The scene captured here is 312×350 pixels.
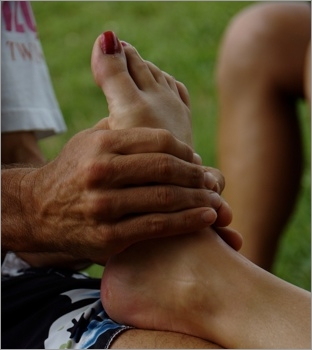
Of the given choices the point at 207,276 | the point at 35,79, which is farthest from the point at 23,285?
the point at 35,79

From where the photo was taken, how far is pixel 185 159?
3.21 ft

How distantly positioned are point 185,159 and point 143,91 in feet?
0.53

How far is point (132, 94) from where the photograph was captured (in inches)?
41.8

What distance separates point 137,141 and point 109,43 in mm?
182

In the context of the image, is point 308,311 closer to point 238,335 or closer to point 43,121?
point 238,335

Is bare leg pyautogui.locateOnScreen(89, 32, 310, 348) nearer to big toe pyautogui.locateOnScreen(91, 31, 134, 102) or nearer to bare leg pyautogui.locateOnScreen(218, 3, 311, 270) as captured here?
big toe pyautogui.locateOnScreen(91, 31, 134, 102)

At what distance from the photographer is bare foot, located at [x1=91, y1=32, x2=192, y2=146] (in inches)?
41.1

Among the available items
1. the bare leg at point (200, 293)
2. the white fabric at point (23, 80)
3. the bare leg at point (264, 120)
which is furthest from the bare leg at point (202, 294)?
the bare leg at point (264, 120)

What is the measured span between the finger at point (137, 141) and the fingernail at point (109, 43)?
153 mm

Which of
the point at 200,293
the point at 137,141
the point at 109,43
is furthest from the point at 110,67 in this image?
the point at 200,293

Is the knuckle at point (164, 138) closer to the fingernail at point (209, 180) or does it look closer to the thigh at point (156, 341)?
the fingernail at point (209, 180)

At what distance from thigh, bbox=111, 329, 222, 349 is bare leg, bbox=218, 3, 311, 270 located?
734mm

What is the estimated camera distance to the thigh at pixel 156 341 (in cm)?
94

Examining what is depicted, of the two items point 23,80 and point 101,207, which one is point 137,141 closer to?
point 101,207
